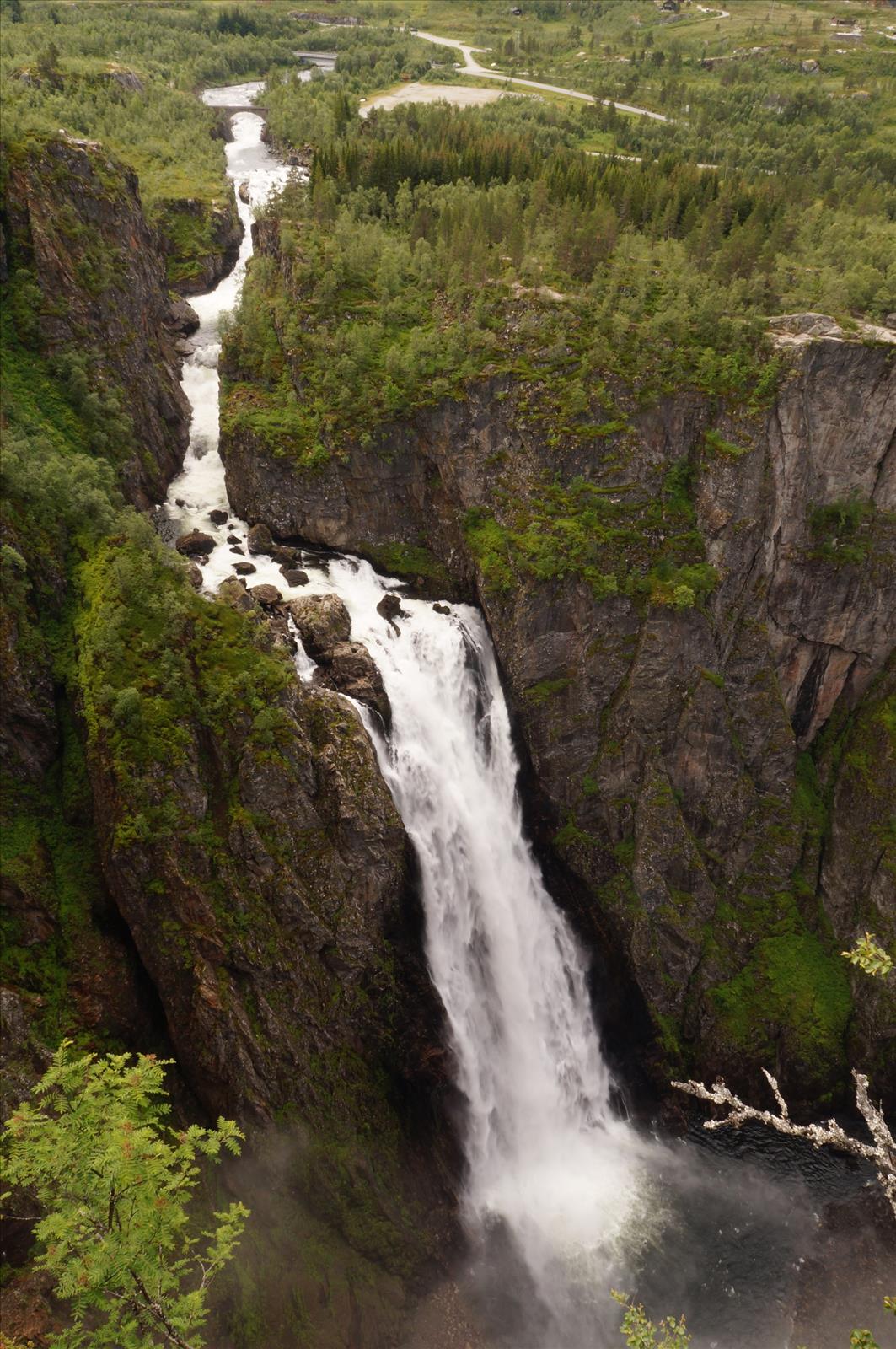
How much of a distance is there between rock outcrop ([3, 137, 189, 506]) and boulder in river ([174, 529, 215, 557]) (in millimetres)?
2876

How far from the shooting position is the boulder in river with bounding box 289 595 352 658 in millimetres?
37000

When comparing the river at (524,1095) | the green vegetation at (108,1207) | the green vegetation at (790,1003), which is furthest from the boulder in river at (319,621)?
the green vegetation at (790,1003)

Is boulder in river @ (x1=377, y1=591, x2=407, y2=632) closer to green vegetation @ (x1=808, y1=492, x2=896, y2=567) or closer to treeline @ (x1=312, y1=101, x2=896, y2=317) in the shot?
green vegetation @ (x1=808, y1=492, x2=896, y2=567)

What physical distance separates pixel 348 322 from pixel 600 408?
53.3 feet

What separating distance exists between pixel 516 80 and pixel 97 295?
104647mm

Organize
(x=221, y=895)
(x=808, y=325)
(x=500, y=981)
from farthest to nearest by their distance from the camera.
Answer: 1. (x=808, y=325)
2. (x=500, y=981)
3. (x=221, y=895)

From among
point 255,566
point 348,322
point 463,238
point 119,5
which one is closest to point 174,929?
point 255,566

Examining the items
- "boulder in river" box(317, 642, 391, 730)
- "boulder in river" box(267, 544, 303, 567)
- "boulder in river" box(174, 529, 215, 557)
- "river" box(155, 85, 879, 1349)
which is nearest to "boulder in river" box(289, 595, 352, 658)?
"boulder in river" box(317, 642, 391, 730)

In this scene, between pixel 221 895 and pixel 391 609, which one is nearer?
pixel 221 895

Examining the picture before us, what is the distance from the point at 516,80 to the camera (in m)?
116

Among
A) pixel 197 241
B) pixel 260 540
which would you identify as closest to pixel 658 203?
pixel 197 241

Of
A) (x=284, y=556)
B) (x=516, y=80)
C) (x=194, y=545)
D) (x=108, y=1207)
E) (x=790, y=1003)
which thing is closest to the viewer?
(x=108, y=1207)

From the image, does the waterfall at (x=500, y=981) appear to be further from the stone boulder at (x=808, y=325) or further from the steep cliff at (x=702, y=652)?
the stone boulder at (x=808, y=325)

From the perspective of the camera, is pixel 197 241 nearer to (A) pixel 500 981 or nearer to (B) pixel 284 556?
(B) pixel 284 556
